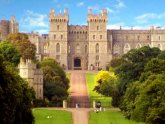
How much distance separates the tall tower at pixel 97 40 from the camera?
123 metres

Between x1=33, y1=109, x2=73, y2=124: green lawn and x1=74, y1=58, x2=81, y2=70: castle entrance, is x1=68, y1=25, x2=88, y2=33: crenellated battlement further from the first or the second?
x1=33, y1=109, x2=73, y2=124: green lawn

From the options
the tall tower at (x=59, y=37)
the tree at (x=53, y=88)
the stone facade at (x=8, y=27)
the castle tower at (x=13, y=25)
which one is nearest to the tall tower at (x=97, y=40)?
the tall tower at (x=59, y=37)

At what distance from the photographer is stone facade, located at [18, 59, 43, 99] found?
64812mm

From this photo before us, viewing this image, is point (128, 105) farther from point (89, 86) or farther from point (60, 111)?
point (89, 86)

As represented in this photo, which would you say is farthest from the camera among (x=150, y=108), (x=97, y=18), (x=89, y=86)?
(x=97, y=18)

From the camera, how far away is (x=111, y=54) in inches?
4892

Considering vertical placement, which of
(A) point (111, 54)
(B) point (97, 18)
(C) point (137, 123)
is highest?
(B) point (97, 18)

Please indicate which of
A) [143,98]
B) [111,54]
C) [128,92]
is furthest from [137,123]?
[111,54]

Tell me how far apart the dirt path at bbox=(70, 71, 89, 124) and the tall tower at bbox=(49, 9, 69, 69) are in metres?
12.5

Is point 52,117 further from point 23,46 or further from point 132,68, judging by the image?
point 23,46

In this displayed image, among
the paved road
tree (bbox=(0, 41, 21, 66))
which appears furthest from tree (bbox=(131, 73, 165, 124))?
tree (bbox=(0, 41, 21, 66))

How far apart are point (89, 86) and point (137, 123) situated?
148 ft

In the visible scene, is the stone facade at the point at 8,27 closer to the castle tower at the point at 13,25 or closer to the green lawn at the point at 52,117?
the castle tower at the point at 13,25

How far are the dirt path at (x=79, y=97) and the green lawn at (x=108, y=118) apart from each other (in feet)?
2.24
